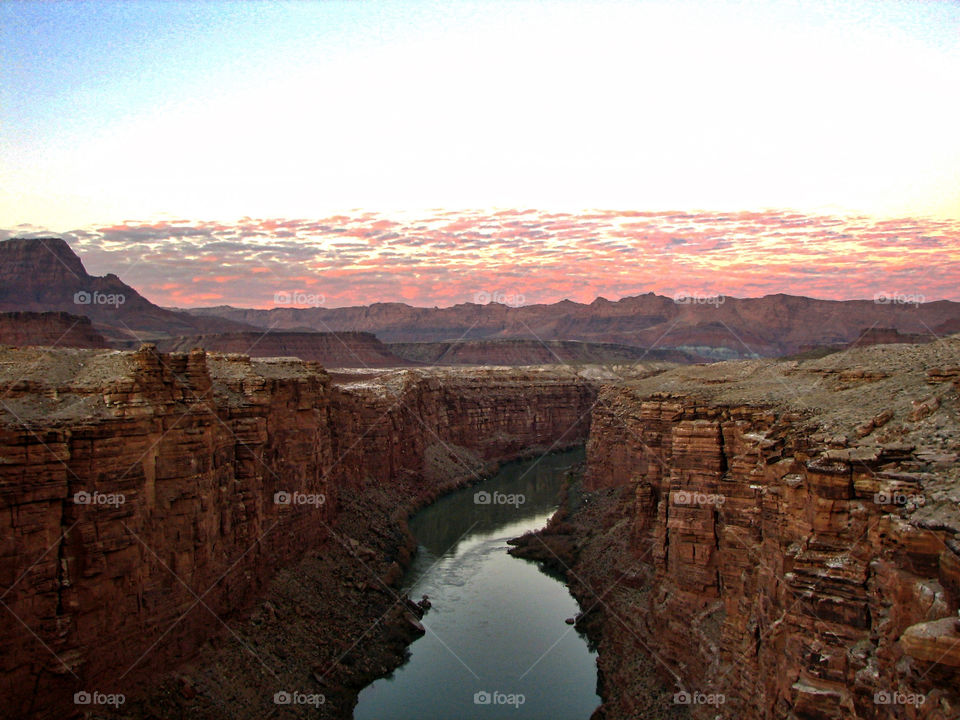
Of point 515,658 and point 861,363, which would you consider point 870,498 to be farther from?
point 515,658

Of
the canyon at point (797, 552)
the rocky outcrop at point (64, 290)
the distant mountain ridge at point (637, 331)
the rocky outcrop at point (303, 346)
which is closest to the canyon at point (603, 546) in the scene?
the canyon at point (797, 552)

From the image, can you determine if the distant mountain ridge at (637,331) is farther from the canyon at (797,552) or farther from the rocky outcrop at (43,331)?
the canyon at (797,552)

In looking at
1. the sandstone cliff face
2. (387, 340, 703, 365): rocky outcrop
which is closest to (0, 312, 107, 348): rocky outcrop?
the sandstone cliff face

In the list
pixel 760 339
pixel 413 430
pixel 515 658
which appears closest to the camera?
pixel 515 658

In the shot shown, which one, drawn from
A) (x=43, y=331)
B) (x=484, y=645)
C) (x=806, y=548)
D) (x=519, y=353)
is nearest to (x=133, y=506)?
(x=806, y=548)

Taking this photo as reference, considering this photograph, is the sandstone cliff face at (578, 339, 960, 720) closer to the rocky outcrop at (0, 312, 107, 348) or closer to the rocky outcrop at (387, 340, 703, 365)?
the rocky outcrop at (0, 312, 107, 348)

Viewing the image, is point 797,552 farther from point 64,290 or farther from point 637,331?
point 637,331

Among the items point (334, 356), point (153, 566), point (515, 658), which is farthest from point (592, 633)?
point (334, 356)
